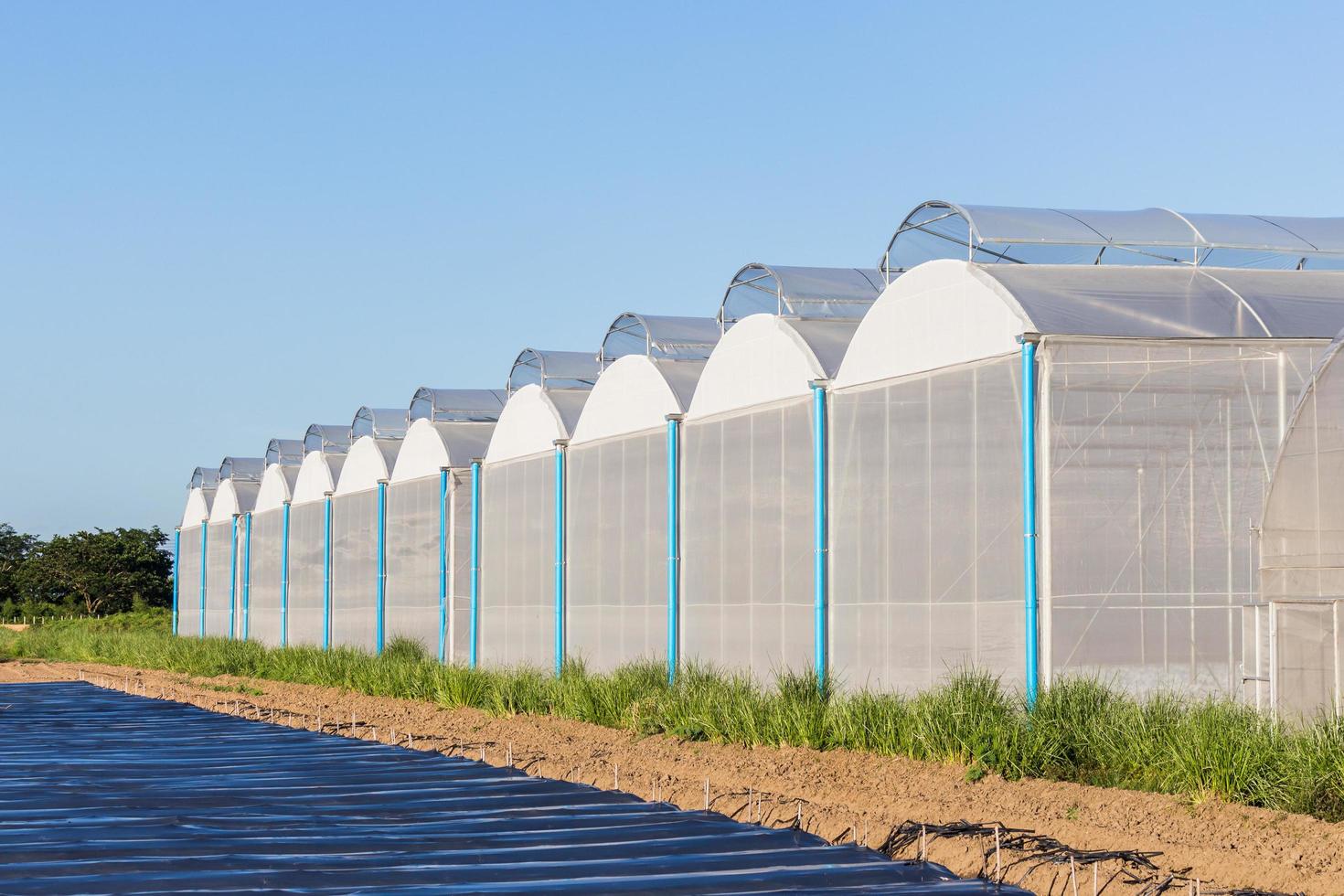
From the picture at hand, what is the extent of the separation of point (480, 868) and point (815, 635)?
8.57 metres

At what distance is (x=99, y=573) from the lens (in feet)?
247

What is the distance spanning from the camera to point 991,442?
51.3 ft

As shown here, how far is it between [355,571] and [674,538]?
583 inches

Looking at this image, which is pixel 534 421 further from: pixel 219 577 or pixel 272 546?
pixel 219 577

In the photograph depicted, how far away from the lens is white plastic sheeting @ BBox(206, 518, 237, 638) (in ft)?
154

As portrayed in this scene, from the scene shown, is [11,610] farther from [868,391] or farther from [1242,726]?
[1242,726]

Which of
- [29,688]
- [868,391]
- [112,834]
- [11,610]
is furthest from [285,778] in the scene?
[11,610]

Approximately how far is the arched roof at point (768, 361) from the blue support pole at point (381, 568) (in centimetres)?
1299

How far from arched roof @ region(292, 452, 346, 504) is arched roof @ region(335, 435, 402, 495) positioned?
130 cm

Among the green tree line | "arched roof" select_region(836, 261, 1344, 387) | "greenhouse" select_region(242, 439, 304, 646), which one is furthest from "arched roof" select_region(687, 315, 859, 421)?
the green tree line

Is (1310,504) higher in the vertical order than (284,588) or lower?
higher

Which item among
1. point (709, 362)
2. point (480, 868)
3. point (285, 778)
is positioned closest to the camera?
point (480, 868)

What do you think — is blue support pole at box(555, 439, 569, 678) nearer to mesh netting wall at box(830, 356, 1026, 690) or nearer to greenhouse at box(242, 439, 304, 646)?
mesh netting wall at box(830, 356, 1026, 690)

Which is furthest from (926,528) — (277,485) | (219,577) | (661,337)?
(219,577)
